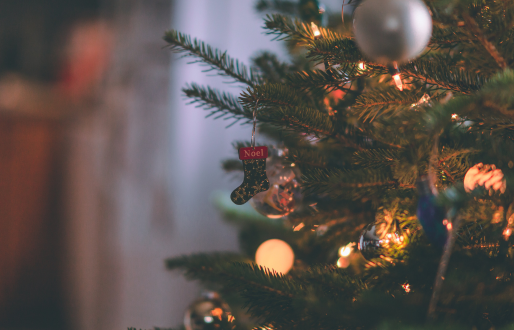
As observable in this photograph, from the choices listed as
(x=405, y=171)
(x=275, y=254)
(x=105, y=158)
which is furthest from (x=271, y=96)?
(x=105, y=158)

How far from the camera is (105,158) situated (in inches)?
66.4

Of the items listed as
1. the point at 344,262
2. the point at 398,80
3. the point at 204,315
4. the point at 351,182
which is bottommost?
the point at 204,315

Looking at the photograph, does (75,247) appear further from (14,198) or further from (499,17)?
(499,17)

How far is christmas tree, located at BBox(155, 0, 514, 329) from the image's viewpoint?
0.28 metres

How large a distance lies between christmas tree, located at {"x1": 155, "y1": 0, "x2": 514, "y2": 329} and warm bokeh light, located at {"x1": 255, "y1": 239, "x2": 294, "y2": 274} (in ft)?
1.15

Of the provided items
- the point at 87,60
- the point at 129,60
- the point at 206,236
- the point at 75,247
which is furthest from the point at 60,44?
the point at 206,236

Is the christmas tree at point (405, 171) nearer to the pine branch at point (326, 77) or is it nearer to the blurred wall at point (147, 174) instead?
the pine branch at point (326, 77)

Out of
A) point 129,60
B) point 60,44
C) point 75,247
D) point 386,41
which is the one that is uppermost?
point 60,44

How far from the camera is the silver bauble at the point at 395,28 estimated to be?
0.95ft

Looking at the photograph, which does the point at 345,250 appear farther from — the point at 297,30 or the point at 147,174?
the point at 147,174

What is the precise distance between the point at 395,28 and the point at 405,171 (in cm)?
12

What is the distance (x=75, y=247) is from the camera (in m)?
1.72

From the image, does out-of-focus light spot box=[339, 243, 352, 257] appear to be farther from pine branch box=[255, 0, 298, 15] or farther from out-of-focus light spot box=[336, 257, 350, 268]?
pine branch box=[255, 0, 298, 15]

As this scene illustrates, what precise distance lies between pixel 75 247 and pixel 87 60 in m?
0.93
